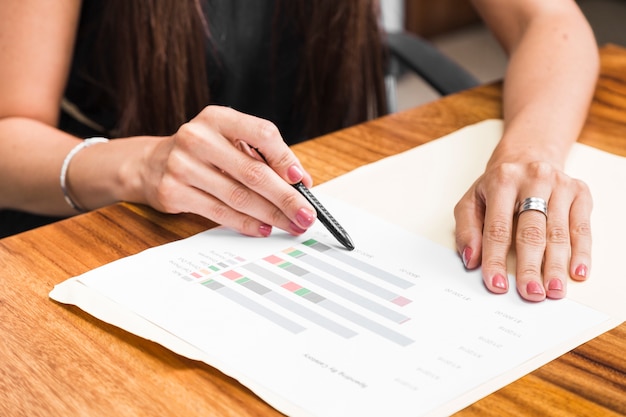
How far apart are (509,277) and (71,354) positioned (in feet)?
1.20

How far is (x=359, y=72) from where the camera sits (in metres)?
1.34

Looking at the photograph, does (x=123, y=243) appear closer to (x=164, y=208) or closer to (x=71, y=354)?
(x=164, y=208)

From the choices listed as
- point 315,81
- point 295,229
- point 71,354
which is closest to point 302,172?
point 295,229

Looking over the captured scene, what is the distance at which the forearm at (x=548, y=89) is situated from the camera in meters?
0.92

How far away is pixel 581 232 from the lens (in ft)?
2.51

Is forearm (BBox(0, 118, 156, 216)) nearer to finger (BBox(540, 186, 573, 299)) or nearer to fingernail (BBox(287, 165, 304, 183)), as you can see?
fingernail (BBox(287, 165, 304, 183))

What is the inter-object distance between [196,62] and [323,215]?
498 mm

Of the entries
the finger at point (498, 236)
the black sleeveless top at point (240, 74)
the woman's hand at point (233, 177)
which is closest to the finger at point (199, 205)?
the woman's hand at point (233, 177)

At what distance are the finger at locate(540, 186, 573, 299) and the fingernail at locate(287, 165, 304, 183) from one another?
235mm

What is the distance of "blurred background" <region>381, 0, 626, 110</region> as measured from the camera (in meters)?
3.24

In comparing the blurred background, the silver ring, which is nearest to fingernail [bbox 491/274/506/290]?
the silver ring

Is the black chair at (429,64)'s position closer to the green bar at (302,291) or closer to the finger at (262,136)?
the finger at (262,136)

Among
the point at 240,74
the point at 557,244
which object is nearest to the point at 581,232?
the point at 557,244

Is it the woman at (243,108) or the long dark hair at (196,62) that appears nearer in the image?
the woman at (243,108)
